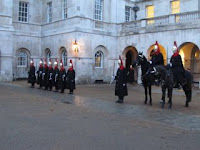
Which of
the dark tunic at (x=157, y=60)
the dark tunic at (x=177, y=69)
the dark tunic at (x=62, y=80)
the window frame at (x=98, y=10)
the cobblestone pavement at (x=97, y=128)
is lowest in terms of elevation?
the cobblestone pavement at (x=97, y=128)

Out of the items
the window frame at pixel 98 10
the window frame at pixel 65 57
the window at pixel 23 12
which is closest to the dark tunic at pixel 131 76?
the window frame at pixel 98 10

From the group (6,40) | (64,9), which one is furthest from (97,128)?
(64,9)

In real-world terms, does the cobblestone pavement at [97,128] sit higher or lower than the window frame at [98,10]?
lower

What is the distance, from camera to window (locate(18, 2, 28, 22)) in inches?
1095

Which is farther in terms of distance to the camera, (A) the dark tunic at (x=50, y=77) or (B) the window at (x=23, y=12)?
(B) the window at (x=23, y=12)

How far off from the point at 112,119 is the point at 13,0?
22.5 meters

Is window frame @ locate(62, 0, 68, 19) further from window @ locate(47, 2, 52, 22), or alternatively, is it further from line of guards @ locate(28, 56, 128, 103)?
line of guards @ locate(28, 56, 128, 103)

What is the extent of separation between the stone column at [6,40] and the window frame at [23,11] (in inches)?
104

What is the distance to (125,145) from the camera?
19.1 ft

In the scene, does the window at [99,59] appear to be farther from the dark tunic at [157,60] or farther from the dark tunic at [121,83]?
the dark tunic at [157,60]

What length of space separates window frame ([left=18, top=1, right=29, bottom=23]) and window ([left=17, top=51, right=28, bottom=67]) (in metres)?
3.48

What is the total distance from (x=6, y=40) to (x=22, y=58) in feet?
11.4

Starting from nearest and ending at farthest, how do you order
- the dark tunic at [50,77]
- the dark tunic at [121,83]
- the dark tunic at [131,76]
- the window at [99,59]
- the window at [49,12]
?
the dark tunic at [121,83], the dark tunic at [50,77], the dark tunic at [131,76], the window at [99,59], the window at [49,12]

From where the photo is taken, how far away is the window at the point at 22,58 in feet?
90.1
